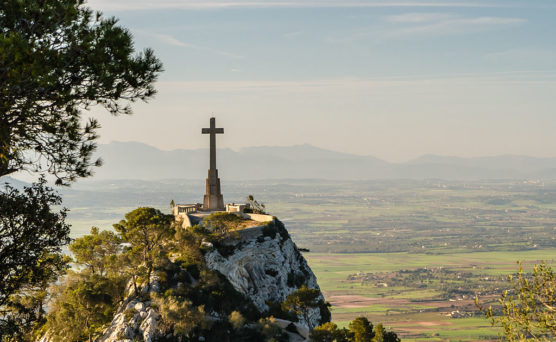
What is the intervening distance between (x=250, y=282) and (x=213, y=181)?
837 inches

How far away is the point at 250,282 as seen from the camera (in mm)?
60938

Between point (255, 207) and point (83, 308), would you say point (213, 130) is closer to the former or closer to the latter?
point (255, 207)

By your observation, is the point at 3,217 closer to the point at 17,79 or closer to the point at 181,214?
the point at 17,79

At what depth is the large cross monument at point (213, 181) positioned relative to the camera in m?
78.2

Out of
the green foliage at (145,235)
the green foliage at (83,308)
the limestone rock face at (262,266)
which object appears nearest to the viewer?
the green foliage at (83,308)

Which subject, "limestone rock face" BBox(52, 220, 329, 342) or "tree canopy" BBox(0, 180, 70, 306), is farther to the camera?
"limestone rock face" BBox(52, 220, 329, 342)

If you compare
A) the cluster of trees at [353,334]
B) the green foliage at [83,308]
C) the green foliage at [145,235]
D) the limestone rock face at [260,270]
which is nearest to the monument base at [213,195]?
the limestone rock face at [260,270]

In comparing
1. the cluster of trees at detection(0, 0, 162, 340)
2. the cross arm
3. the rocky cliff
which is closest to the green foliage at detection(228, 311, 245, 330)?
the rocky cliff

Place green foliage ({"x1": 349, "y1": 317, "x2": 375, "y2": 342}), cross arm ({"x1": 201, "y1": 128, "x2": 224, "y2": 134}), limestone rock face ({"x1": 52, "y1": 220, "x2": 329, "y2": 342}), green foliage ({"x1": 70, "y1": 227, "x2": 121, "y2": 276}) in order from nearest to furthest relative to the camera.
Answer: green foliage ({"x1": 349, "y1": 317, "x2": 375, "y2": 342})
limestone rock face ({"x1": 52, "y1": 220, "x2": 329, "y2": 342})
green foliage ({"x1": 70, "y1": 227, "x2": 121, "y2": 276})
cross arm ({"x1": 201, "y1": 128, "x2": 224, "y2": 134})

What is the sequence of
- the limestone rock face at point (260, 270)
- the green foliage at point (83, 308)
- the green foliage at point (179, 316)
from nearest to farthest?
the green foliage at point (179, 316)
the green foliage at point (83, 308)
the limestone rock face at point (260, 270)

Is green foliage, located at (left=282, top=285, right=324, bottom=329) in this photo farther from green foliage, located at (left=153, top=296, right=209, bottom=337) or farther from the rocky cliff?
green foliage, located at (left=153, top=296, right=209, bottom=337)

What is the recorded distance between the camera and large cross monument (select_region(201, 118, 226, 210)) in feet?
257

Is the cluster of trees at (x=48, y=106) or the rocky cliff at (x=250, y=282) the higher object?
the cluster of trees at (x=48, y=106)

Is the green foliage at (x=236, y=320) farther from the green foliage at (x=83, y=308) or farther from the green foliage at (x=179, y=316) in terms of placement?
the green foliage at (x=83, y=308)
